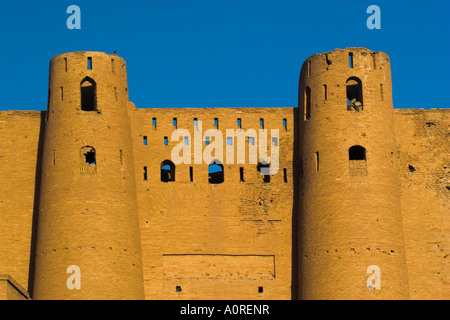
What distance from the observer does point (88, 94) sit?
41.9m

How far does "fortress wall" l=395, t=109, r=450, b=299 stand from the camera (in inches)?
1566

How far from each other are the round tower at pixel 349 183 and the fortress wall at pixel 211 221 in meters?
1.01

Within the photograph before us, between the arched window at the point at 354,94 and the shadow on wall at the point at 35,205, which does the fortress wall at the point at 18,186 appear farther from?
the arched window at the point at 354,94

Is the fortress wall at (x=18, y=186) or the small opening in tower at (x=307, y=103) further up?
the small opening in tower at (x=307, y=103)

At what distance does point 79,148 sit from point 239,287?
7.30 m

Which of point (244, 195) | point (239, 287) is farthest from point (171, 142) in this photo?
A: point (239, 287)

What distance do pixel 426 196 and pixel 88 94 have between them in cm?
1280

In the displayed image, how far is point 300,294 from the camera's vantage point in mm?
38938

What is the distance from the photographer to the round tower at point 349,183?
125ft

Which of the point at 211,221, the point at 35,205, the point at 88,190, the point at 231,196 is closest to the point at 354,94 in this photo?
A: the point at 231,196

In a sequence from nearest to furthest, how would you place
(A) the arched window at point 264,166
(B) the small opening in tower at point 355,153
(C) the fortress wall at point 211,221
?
(C) the fortress wall at point 211,221, (B) the small opening in tower at point 355,153, (A) the arched window at point 264,166

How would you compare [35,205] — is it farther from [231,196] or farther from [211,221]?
[231,196]

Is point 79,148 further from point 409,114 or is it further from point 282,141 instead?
point 409,114

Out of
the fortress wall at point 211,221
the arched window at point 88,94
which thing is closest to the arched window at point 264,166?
the fortress wall at point 211,221
